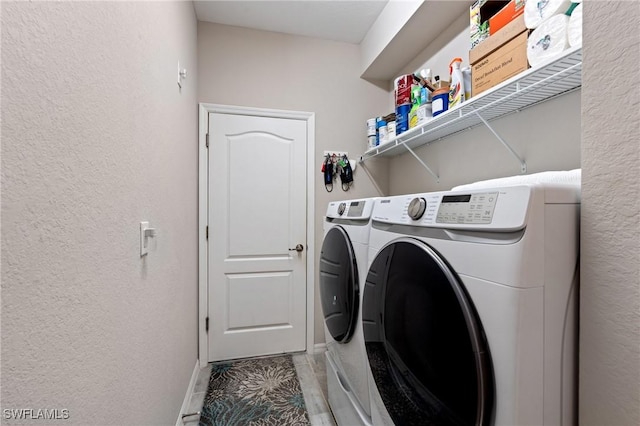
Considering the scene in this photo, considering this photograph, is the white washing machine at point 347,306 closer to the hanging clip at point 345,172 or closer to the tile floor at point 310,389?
the tile floor at point 310,389

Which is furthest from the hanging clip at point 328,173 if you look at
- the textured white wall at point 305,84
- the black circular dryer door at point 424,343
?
the black circular dryer door at point 424,343

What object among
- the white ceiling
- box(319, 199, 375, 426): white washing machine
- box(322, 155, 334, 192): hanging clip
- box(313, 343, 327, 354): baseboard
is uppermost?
the white ceiling

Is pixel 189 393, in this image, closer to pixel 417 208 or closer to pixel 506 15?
pixel 417 208

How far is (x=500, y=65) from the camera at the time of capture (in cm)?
119

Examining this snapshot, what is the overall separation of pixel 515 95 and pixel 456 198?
83cm

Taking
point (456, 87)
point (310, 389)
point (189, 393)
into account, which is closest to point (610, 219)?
point (456, 87)

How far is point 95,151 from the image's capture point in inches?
27.4

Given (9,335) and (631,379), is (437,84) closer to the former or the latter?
(631,379)

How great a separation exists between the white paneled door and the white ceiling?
730 millimetres

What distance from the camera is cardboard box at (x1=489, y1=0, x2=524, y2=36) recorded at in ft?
3.71

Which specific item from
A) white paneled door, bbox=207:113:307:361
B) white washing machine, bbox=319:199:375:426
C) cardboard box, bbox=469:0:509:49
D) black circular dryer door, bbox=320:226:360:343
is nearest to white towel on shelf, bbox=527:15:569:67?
cardboard box, bbox=469:0:509:49

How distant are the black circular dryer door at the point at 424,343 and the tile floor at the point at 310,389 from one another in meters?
0.94

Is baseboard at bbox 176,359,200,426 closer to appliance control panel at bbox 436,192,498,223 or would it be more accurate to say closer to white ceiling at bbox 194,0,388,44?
appliance control panel at bbox 436,192,498,223

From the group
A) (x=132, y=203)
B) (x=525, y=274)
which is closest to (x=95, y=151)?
(x=132, y=203)
